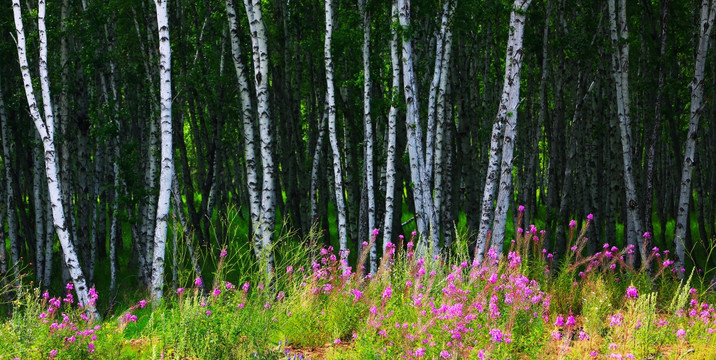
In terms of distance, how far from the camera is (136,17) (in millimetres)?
13969

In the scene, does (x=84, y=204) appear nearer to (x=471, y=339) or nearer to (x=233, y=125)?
(x=233, y=125)

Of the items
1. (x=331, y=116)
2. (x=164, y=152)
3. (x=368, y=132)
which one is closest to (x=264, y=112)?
(x=331, y=116)

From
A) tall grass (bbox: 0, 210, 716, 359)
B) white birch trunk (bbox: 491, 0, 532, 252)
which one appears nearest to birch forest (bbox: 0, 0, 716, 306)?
white birch trunk (bbox: 491, 0, 532, 252)

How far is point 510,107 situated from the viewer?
8.59m

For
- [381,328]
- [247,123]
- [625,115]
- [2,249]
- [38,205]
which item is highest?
[625,115]

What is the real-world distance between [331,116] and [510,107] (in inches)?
144

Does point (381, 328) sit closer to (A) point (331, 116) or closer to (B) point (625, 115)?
(A) point (331, 116)

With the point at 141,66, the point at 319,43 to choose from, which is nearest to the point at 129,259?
the point at 141,66

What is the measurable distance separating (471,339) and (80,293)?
6.54 m

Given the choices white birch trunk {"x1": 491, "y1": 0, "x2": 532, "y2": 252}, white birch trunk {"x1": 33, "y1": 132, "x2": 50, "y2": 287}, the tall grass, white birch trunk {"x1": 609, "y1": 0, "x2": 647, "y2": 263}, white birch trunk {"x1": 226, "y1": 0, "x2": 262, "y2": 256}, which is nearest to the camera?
the tall grass

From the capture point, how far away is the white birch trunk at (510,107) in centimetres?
854

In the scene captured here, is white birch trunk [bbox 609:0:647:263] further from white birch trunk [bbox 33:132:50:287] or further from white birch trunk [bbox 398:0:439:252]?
white birch trunk [bbox 33:132:50:287]

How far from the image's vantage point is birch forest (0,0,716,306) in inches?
391

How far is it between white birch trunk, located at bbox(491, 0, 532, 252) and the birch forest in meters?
0.03
